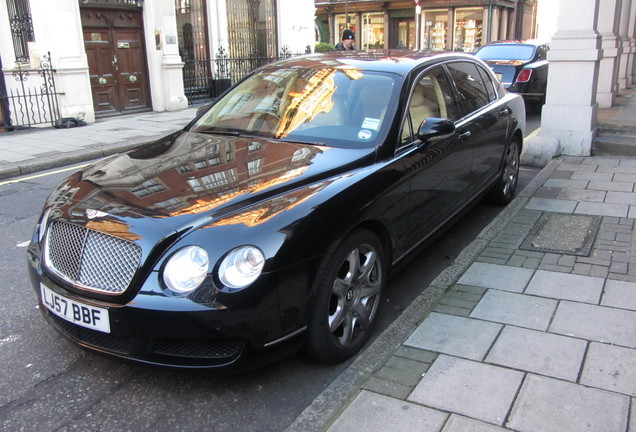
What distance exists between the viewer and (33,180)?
8.20 metres

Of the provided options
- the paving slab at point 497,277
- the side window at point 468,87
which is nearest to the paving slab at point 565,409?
the paving slab at point 497,277

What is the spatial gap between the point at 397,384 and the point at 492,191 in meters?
3.64

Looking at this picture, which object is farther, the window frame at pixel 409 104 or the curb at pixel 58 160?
the curb at pixel 58 160

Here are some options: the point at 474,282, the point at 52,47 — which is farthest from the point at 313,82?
the point at 52,47

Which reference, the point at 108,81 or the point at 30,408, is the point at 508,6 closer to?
the point at 108,81

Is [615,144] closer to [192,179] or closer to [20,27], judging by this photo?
[192,179]

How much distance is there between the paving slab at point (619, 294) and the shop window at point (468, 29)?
3661cm

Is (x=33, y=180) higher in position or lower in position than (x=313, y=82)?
lower

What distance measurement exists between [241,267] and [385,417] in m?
0.96

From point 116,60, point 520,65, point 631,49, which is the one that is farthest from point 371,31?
point 520,65

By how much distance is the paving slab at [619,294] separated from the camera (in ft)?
12.0

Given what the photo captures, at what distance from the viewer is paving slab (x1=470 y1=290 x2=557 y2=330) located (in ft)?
11.3

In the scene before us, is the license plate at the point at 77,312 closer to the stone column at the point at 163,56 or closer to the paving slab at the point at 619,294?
the paving slab at the point at 619,294

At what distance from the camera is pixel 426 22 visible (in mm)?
39469
